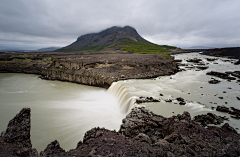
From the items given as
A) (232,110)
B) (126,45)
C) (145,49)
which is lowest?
(232,110)

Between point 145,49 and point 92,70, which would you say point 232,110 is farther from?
point 145,49

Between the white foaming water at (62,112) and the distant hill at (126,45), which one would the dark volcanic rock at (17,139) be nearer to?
the white foaming water at (62,112)

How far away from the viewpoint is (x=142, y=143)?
4934 millimetres

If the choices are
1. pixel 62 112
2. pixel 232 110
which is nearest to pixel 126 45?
pixel 62 112

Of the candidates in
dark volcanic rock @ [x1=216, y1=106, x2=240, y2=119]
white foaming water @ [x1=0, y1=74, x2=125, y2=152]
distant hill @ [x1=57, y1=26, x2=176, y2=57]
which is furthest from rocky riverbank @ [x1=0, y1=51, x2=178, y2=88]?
distant hill @ [x1=57, y1=26, x2=176, y2=57]

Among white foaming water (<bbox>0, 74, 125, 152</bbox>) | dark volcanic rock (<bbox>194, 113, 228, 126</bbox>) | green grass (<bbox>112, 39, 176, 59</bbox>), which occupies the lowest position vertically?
white foaming water (<bbox>0, 74, 125, 152</bbox>)

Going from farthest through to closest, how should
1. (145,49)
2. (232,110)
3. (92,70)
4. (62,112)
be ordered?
(145,49) < (92,70) < (62,112) < (232,110)

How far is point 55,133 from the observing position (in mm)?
9648

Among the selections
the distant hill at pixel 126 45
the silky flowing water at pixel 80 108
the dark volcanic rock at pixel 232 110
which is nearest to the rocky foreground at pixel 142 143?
the silky flowing water at pixel 80 108

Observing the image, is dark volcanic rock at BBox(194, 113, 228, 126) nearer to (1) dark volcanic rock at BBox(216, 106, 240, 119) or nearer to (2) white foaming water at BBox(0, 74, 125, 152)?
(1) dark volcanic rock at BBox(216, 106, 240, 119)

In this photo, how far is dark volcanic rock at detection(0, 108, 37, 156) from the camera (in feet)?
14.4

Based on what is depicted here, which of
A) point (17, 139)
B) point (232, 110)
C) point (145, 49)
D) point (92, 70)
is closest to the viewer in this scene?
point (17, 139)

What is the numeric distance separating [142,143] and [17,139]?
5544 millimetres

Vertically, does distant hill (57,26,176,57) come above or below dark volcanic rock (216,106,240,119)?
above
